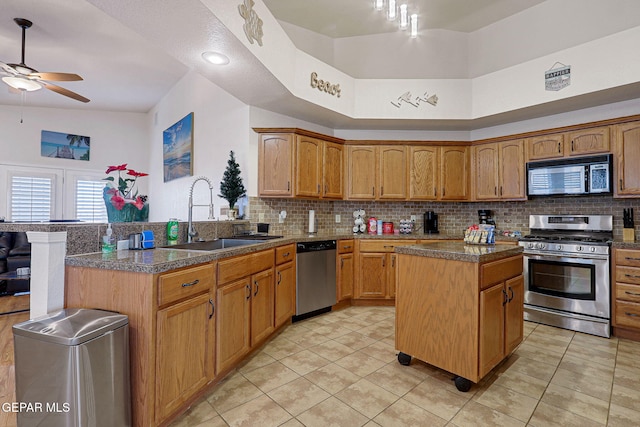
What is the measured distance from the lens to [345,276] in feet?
12.5

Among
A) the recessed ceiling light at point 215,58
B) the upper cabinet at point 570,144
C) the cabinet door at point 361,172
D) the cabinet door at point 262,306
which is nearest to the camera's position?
the cabinet door at point 262,306

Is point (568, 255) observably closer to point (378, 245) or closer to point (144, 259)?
point (378, 245)

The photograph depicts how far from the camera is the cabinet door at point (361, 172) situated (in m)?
4.34

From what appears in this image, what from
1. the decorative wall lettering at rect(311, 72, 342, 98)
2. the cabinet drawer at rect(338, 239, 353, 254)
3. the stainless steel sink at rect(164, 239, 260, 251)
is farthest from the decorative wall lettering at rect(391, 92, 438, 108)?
the stainless steel sink at rect(164, 239, 260, 251)

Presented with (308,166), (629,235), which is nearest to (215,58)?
(308,166)

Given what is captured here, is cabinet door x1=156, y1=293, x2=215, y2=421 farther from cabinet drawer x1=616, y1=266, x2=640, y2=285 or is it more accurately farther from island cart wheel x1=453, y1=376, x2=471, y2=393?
cabinet drawer x1=616, y1=266, x2=640, y2=285

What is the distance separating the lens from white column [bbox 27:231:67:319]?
1.66 metres

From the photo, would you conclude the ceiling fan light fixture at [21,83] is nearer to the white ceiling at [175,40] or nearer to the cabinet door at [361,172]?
the white ceiling at [175,40]

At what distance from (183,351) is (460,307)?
1.76 metres

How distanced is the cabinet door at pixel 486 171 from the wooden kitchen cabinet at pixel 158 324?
12.7 ft

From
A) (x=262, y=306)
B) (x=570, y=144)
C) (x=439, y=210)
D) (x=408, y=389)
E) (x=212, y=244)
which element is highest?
(x=570, y=144)

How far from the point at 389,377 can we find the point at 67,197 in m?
6.82

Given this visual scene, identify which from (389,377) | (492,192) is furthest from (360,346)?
(492,192)

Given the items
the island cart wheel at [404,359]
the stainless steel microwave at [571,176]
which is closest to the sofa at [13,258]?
the island cart wheel at [404,359]
